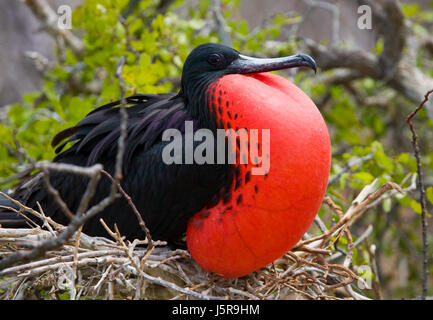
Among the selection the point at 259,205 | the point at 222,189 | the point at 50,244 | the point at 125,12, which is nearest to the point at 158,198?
the point at 222,189

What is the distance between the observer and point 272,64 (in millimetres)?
1420

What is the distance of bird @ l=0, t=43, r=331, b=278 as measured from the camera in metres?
1.29

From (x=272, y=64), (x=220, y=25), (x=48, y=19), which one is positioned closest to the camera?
(x=272, y=64)

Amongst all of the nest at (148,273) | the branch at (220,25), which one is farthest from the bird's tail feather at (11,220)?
the branch at (220,25)

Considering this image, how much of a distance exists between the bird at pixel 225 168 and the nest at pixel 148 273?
0.08 metres

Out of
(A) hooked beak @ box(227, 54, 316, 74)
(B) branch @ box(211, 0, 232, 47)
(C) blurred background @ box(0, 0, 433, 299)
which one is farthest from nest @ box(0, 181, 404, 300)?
(B) branch @ box(211, 0, 232, 47)

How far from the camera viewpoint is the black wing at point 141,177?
141cm

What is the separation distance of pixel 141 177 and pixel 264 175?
37 centimetres

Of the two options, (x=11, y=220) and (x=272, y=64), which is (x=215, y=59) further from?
(x=11, y=220)

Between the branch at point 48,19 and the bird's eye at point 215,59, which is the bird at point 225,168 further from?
the branch at point 48,19

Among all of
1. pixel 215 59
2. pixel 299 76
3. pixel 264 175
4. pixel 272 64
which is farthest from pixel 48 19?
pixel 264 175

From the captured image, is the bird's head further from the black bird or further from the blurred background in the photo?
the blurred background
